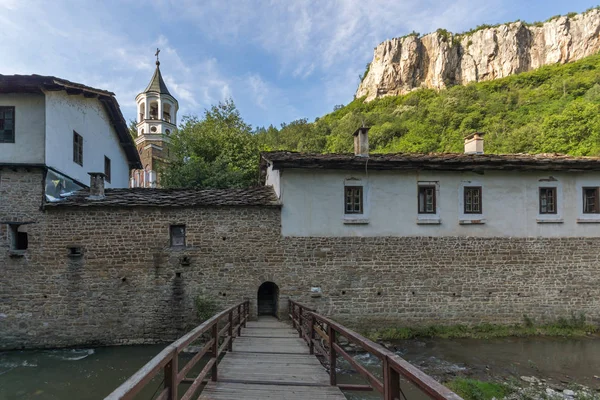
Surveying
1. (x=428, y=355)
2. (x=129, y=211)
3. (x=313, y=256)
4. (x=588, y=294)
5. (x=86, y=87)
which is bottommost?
(x=428, y=355)

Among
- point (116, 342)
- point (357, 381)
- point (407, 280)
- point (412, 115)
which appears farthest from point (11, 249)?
point (412, 115)

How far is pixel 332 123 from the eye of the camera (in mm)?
59656

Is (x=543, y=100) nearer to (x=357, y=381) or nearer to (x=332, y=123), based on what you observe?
(x=332, y=123)

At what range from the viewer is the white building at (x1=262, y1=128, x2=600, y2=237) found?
1102 cm

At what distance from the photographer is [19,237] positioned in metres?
10.5

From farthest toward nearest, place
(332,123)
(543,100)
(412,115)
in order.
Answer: (332,123)
(412,115)
(543,100)

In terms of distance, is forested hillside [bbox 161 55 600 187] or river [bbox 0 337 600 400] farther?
forested hillside [bbox 161 55 600 187]

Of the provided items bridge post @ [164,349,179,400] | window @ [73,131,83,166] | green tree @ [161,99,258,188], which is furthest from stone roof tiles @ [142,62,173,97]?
bridge post @ [164,349,179,400]

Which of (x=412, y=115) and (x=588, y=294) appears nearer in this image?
(x=588, y=294)

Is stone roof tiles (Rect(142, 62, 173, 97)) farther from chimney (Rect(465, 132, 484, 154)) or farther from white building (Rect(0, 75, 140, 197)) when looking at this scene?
chimney (Rect(465, 132, 484, 154))

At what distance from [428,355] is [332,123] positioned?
5359cm

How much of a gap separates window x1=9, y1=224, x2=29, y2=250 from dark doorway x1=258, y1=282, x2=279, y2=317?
7629 mm

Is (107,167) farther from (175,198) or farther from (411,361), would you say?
(411,361)

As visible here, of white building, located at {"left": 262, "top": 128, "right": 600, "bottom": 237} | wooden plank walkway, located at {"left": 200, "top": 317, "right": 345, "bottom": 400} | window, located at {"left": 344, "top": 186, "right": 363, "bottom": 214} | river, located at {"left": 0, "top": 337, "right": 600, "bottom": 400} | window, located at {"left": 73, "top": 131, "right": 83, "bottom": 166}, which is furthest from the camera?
window, located at {"left": 73, "top": 131, "right": 83, "bottom": 166}
